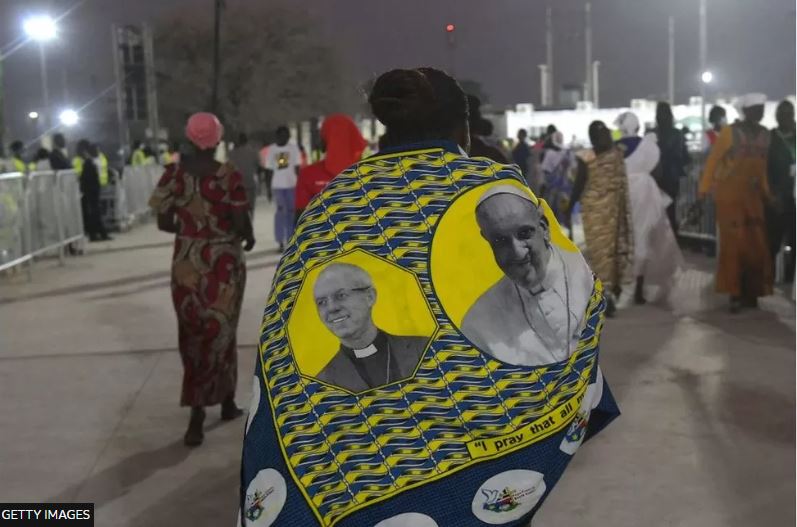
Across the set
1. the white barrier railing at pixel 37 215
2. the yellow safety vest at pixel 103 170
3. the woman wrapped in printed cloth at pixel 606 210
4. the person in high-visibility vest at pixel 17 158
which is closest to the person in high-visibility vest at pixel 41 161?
the person in high-visibility vest at pixel 17 158

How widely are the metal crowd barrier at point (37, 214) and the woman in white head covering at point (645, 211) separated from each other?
6723 mm

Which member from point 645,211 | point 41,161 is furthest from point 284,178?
point 645,211

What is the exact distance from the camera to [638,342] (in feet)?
24.9

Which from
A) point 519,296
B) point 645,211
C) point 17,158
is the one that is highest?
point 17,158

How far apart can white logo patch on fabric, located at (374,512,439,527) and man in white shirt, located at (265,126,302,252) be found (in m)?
11.4

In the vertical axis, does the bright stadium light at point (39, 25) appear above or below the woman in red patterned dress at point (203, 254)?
above

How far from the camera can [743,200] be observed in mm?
8484

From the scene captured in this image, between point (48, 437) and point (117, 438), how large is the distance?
380 millimetres

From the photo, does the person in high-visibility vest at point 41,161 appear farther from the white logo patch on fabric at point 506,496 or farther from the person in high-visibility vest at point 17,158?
the white logo patch on fabric at point 506,496

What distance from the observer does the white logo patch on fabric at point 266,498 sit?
2365 millimetres

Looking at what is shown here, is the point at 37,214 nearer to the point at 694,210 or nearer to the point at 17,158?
the point at 17,158

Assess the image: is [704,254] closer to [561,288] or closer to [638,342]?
[638,342]

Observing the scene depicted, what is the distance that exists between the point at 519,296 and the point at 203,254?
3133 mm

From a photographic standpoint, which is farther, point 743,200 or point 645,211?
point 645,211
